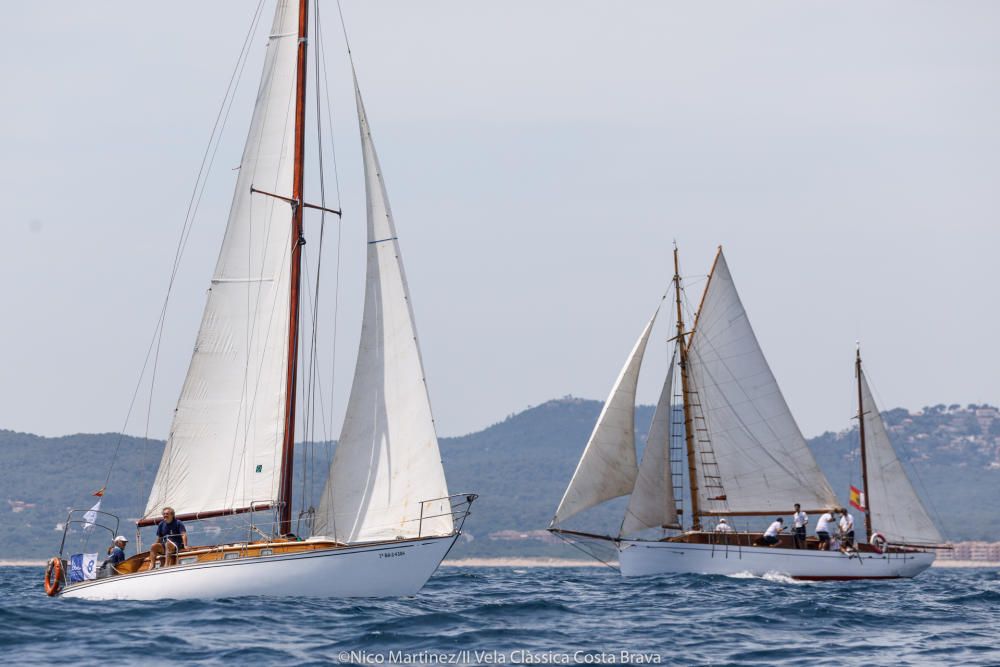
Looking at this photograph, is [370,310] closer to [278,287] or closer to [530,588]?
[278,287]

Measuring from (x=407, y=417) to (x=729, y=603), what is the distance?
10.0m

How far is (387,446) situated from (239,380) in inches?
156

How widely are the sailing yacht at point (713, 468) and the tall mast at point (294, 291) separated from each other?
1967 centimetres

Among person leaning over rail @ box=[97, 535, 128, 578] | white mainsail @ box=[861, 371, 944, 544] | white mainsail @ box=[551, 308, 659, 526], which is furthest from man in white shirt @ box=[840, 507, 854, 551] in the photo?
person leaning over rail @ box=[97, 535, 128, 578]

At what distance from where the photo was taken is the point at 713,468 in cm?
5625

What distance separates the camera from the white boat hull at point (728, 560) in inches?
2117

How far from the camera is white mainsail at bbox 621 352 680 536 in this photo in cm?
5438

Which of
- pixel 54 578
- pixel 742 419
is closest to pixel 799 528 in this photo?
pixel 742 419

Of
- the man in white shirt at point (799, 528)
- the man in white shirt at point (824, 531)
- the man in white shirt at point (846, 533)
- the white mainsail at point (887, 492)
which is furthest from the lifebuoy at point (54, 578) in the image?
the white mainsail at point (887, 492)

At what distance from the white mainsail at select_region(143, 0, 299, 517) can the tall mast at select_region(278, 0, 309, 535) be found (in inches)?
6.3

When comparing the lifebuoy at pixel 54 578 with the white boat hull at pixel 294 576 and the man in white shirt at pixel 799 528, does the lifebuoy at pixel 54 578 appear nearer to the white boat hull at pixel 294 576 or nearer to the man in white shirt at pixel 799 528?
the white boat hull at pixel 294 576

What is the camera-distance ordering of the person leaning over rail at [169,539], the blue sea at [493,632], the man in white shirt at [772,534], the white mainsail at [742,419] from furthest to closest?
the white mainsail at [742,419]
the man in white shirt at [772,534]
the person leaning over rail at [169,539]
the blue sea at [493,632]

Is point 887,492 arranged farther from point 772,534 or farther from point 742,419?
point 742,419

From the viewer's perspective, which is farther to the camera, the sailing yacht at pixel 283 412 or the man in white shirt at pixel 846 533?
the man in white shirt at pixel 846 533
